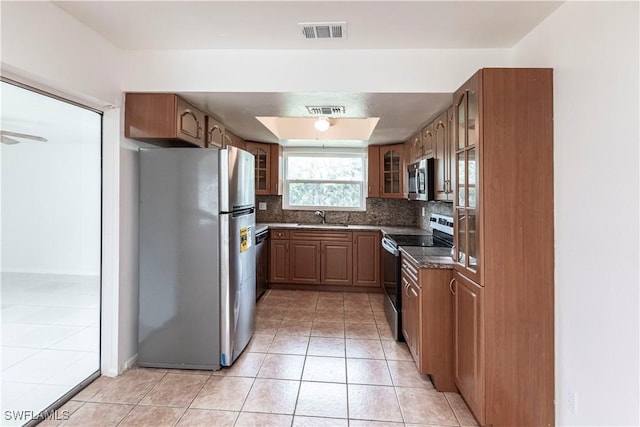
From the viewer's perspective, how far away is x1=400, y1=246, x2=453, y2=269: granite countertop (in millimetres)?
2104

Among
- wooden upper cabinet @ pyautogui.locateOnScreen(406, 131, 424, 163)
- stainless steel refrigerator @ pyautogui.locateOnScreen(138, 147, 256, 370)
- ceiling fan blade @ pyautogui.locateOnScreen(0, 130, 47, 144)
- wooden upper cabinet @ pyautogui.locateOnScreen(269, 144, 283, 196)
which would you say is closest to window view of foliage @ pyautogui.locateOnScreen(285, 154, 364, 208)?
wooden upper cabinet @ pyautogui.locateOnScreen(269, 144, 283, 196)

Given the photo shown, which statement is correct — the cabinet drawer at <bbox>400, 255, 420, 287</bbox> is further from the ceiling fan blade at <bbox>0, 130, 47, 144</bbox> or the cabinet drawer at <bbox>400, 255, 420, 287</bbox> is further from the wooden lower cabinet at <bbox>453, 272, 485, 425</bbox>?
the ceiling fan blade at <bbox>0, 130, 47, 144</bbox>

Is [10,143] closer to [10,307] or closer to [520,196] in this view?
[10,307]

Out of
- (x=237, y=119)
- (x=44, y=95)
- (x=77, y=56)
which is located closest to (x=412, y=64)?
(x=237, y=119)

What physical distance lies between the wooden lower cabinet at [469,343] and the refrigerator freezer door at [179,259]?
1.69m

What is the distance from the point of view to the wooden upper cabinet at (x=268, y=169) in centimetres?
457

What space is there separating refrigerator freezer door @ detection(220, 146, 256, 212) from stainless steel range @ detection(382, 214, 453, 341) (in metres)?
1.43

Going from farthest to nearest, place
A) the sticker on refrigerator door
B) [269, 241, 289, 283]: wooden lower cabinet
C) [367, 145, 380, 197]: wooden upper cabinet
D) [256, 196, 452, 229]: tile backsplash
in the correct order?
[256, 196, 452, 229]: tile backsplash, [367, 145, 380, 197]: wooden upper cabinet, [269, 241, 289, 283]: wooden lower cabinet, the sticker on refrigerator door

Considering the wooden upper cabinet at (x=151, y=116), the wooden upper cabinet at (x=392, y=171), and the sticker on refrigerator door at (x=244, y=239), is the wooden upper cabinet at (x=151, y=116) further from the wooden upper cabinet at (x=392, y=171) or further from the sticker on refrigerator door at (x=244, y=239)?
the wooden upper cabinet at (x=392, y=171)

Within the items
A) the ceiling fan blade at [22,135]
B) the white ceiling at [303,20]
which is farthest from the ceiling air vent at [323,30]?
the ceiling fan blade at [22,135]

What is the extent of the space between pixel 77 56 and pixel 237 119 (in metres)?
1.37

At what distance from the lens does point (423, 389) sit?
2.13 meters

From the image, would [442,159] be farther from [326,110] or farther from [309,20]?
[309,20]

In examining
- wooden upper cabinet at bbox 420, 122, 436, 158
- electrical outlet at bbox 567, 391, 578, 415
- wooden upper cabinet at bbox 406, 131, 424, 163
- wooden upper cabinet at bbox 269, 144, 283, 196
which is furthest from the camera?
wooden upper cabinet at bbox 269, 144, 283, 196
